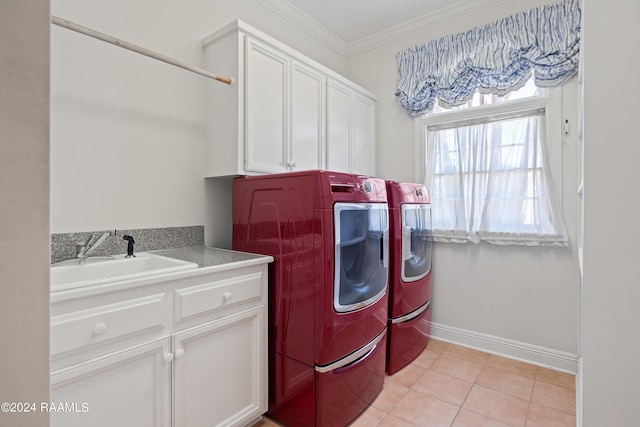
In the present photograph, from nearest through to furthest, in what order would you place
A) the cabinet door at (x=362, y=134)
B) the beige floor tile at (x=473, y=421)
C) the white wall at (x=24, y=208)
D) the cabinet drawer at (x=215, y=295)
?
1. the white wall at (x=24, y=208)
2. the cabinet drawer at (x=215, y=295)
3. the beige floor tile at (x=473, y=421)
4. the cabinet door at (x=362, y=134)

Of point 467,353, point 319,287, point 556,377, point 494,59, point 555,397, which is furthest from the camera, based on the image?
point 467,353

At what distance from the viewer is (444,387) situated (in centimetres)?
206

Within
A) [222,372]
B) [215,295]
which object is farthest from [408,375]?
[215,295]

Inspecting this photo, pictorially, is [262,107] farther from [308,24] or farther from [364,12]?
[364,12]

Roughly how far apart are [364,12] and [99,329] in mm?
Result: 2996

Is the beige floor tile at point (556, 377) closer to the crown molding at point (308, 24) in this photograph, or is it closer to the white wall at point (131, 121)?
the white wall at point (131, 121)

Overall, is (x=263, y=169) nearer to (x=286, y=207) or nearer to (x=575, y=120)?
(x=286, y=207)

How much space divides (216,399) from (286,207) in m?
0.98

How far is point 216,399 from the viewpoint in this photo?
4.74 ft

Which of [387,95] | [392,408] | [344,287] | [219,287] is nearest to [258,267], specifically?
[219,287]

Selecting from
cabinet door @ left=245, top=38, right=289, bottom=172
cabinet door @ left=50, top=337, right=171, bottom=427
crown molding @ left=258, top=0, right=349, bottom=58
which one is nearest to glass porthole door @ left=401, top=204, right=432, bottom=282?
cabinet door @ left=245, top=38, right=289, bottom=172

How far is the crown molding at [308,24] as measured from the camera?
2553 millimetres

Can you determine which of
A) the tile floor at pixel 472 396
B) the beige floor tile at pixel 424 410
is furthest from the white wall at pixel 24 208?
the beige floor tile at pixel 424 410

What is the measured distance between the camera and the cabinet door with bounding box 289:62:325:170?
87.4 inches
